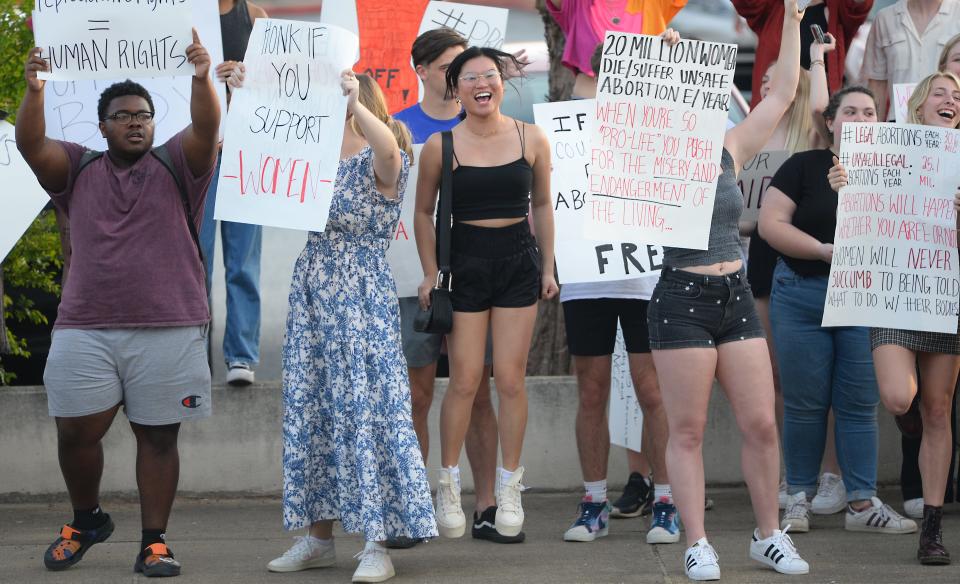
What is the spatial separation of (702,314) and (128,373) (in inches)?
91.1

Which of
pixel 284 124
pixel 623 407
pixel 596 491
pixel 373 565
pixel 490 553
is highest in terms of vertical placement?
pixel 284 124

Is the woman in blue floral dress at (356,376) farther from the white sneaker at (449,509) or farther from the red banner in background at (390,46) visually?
the red banner in background at (390,46)

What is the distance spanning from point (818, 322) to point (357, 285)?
226 cm

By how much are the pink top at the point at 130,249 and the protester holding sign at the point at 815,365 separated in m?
2.68

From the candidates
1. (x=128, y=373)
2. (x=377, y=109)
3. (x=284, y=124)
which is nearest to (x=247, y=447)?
(x=128, y=373)

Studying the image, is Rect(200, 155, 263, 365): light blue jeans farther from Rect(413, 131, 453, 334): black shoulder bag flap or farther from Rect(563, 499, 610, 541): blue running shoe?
Rect(563, 499, 610, 541): blue running shoe

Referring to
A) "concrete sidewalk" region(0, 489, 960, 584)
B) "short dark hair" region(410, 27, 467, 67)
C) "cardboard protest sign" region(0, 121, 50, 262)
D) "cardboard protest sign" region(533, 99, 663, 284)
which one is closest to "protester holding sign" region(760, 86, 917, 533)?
"concrete sidewalk" region(0, 489, 960, 584)

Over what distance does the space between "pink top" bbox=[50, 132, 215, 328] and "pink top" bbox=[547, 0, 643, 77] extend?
7.65ft

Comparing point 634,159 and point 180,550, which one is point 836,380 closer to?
point 634,159

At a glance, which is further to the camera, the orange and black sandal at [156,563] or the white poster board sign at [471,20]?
the white poster board sign at [471,20]

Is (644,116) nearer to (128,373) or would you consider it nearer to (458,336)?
(458,336)

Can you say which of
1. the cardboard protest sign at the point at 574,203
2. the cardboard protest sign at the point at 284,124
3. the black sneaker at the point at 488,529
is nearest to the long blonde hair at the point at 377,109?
the cardboard protest sign at the point at 284,124

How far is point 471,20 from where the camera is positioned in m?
7.49

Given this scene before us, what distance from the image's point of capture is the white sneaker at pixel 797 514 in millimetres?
6527
